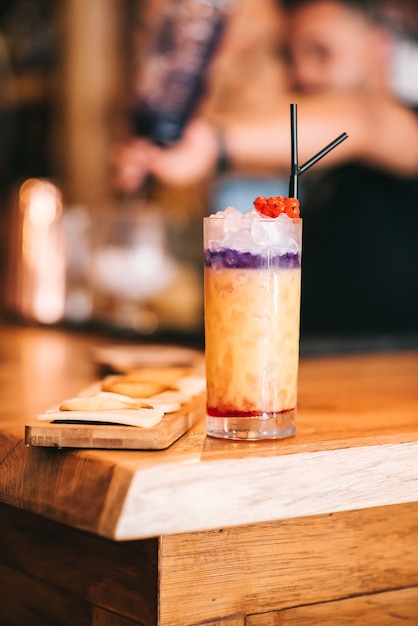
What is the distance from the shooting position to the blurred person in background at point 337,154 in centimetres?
393

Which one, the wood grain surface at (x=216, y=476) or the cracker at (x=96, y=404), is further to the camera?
the cracker at (x=96, y=404)

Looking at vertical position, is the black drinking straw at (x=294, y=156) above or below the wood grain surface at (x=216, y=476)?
above

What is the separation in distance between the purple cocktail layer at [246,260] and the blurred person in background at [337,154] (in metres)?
2.74

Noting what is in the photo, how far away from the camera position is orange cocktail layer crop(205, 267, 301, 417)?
1.10 meters

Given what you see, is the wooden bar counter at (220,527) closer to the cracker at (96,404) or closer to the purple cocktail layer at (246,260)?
the cracker at (96,404)

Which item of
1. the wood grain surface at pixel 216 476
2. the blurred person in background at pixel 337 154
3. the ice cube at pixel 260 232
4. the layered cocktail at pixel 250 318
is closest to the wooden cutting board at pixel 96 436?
the wood grain surface at pixel 216 476

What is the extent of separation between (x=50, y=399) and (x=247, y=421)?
0.47m

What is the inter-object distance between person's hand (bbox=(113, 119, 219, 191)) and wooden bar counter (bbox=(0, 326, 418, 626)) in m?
2.70

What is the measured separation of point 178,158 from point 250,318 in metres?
3.04

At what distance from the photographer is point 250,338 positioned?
1104 mm

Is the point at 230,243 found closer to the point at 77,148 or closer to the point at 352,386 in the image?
the point at 352,386

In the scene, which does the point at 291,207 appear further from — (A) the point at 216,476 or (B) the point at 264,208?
(A) the point at 216,476

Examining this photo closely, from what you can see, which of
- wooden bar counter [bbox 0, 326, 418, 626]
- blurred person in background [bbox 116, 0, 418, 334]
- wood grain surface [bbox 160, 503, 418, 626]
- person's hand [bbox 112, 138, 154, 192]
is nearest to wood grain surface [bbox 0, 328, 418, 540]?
wooden bar counter [bbox 0, 326, 418, 626]

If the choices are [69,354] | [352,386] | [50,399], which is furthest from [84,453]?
[69,354]
